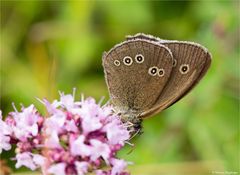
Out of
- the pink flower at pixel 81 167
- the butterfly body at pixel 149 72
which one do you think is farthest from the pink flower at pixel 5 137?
the butterfly body at pixel 149 72

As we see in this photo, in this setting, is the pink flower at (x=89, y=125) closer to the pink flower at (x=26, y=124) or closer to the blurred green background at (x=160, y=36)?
the pink flower at (x=26, y=124)

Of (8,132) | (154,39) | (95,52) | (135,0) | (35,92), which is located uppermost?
(135,0)

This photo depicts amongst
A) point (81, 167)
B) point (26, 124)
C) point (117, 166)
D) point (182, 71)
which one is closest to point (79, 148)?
point (81, 167)

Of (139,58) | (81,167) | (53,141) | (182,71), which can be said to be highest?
(139,58)

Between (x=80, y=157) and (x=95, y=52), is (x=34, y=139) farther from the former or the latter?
(x=95, y=52)

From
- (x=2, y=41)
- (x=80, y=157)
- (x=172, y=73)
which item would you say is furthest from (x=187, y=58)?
(x=2, y=41)

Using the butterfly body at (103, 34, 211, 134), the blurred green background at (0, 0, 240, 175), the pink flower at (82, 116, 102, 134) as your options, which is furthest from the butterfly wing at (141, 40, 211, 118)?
the blurred green background at (0, 0, 240, 175)

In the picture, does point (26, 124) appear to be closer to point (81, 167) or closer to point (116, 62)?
point (81, 167)
